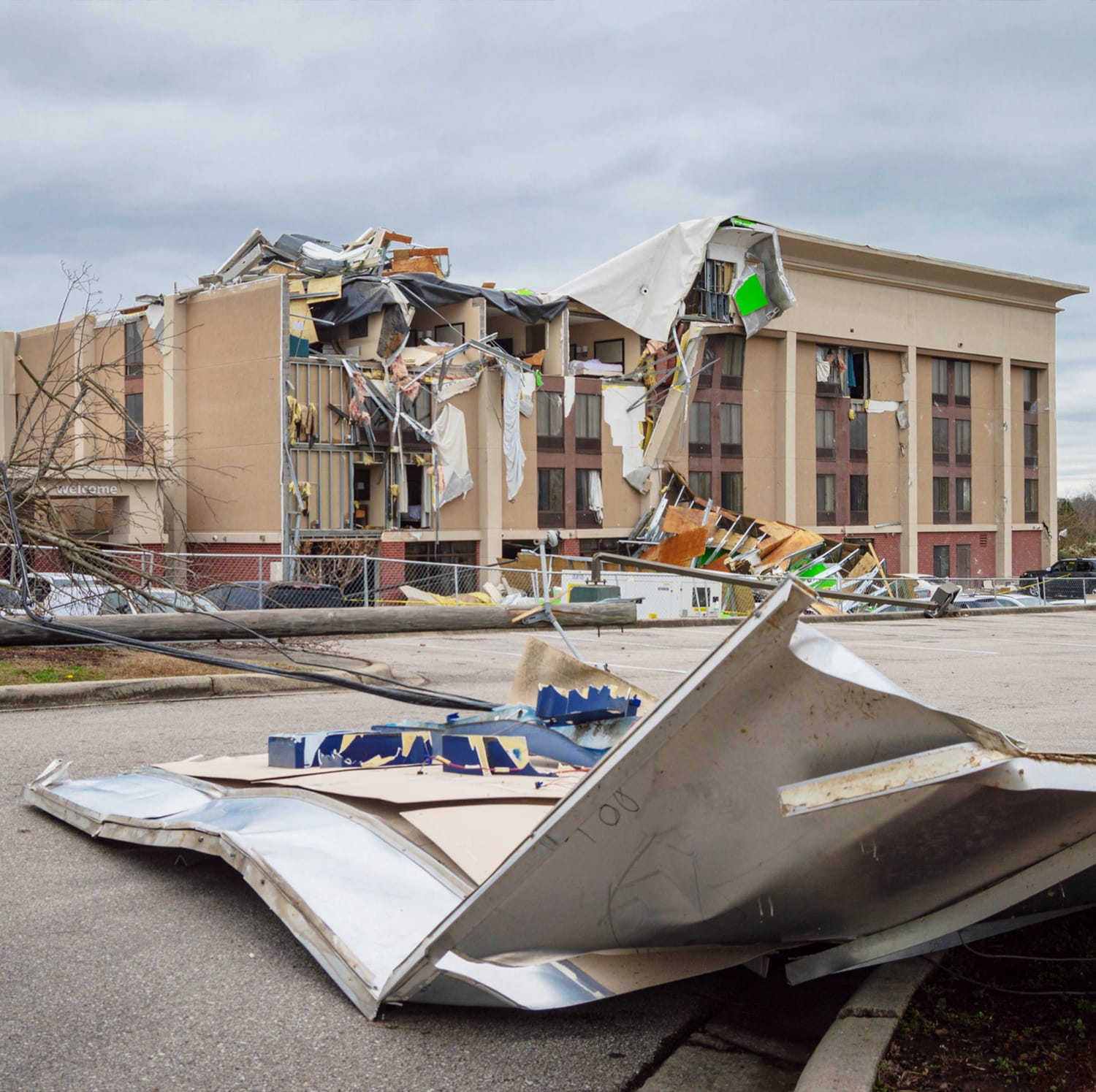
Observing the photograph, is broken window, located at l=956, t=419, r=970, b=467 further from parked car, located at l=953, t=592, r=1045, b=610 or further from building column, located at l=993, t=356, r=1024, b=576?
parked car, located at l=953, t=592, r=1045, b=610

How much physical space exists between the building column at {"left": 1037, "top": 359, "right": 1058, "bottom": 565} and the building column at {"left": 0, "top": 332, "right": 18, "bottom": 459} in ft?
173

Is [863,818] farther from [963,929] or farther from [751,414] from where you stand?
[751,414]

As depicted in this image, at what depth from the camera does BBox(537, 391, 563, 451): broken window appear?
149 feet

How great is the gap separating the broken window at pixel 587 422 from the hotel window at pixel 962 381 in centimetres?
2403

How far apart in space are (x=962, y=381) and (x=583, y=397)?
2541 centimetres

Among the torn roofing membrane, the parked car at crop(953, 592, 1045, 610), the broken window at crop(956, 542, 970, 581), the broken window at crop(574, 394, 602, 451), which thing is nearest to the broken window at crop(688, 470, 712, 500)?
the broken window at crop(574, 394, 602, 451)

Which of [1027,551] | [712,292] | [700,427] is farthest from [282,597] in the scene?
[1027,551]

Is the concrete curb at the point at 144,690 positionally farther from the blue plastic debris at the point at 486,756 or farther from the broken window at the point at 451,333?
the broken window at the point at 451,333

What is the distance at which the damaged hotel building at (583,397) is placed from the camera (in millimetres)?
40375

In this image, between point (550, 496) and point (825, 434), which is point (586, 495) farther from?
point (825, 434)

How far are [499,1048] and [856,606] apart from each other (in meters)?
33.1

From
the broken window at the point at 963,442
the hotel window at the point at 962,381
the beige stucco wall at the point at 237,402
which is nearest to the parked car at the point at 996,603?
the beige stucco wall at the point at 237,402

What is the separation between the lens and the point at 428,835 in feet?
15.4

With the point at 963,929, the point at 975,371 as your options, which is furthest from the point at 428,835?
the point at 975,371
